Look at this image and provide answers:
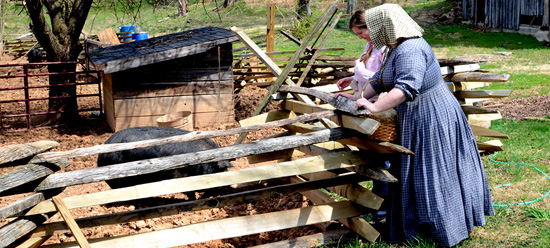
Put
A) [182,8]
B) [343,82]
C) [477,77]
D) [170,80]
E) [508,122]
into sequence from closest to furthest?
1. [343,82]
2. [477,77]
3. [508,122]
4. [170,80]
5. [182,8]

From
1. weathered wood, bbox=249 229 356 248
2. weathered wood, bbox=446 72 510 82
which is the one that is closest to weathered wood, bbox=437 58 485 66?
weathered wood, bbox=446 72 510 82

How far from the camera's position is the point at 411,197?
4328mm

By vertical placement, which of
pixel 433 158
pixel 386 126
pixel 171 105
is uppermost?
pixel 386 126

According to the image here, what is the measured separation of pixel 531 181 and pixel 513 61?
1078 cm

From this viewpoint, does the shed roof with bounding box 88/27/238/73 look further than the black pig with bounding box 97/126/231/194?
Yes

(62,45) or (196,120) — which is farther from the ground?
(62,45)

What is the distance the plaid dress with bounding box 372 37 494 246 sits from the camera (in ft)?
13.6

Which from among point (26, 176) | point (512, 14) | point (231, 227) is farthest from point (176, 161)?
point (512, 14)

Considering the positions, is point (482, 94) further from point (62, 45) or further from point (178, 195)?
point (62, 45)

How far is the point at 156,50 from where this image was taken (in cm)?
963

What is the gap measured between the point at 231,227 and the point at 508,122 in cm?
637

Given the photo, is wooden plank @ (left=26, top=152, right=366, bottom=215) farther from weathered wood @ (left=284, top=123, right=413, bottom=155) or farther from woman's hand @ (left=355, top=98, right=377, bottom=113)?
woman's hand @ (left=355, top=98, right=377, bottom=113)

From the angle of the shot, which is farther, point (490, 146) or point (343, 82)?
point (490, 146)

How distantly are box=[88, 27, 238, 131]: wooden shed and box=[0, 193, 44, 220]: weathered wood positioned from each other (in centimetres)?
578
